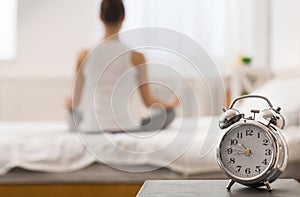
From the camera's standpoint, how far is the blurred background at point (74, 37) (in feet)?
12.6

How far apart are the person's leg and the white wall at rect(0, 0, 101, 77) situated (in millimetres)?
2104

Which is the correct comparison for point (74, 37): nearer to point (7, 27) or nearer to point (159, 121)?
point (7, 27)

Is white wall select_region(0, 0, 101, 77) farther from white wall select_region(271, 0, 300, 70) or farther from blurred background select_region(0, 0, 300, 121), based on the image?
white wall select_region(271, 0, 300, 70)

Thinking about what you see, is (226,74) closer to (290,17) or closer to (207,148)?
(290,17)

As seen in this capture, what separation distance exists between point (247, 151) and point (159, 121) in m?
0.93

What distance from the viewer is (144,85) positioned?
1908 mm

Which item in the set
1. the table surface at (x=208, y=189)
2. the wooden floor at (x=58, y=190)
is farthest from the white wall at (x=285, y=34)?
the table surface at (x=208, y=189)

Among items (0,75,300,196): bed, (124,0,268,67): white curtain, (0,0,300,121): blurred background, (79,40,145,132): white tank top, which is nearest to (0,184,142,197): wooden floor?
(0,75,300,196): bed

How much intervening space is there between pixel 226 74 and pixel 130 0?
0.90 metres

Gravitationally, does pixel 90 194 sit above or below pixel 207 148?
below

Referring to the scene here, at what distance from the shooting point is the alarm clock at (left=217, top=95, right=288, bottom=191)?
1052mm

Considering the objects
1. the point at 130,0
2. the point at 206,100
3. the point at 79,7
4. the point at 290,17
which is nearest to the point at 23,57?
the point at 79,7

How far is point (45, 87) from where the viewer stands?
13.0 ft

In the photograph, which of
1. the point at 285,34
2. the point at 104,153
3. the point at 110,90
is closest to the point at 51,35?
the point at 285,34
